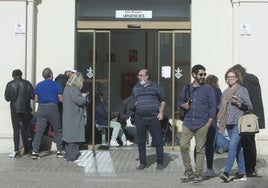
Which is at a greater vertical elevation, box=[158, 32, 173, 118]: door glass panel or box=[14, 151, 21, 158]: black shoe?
box=[158, 32, 173, 118]: door glass panel

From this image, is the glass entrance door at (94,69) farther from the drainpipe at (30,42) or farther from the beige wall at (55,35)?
the drainpipe at (30,42)

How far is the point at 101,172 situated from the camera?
397 inches

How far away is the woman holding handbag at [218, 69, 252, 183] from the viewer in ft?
29.6

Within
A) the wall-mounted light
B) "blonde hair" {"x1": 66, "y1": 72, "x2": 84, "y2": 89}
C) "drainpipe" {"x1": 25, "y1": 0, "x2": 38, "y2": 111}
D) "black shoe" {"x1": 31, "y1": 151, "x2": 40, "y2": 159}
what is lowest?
"black shoe" {"x1": 31, "y1": 151, "x2": 40, "y2": 159}

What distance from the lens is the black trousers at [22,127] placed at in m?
11.6

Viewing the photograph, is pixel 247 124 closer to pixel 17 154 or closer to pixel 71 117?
pixel 71 117

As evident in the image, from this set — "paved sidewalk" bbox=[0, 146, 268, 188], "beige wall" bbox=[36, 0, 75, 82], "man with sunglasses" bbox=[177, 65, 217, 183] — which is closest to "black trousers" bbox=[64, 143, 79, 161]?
"paved sidewalk" bbox=[0, 146, 268, 188]

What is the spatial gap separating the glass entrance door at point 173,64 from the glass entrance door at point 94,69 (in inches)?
49.6

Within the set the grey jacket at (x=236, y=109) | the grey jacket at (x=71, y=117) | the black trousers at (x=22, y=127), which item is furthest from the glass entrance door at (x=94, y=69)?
the grey jacket at (x=236, y=109)

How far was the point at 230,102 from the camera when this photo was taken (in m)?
9.09

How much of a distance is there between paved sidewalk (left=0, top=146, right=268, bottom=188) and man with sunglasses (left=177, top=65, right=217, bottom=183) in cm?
36

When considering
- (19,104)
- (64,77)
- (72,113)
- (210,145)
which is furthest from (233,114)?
(19,104)

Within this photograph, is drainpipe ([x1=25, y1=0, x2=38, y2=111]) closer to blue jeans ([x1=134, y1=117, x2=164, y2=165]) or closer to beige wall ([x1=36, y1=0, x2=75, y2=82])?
beige wall ([x1=36, y1=0, x2=75, y2=82])

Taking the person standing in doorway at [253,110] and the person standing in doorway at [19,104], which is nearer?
the person standing in doorway at [253,110]
